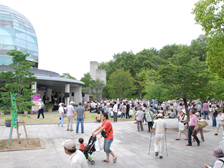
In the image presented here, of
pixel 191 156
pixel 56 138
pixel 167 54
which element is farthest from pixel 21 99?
pixel 167 54

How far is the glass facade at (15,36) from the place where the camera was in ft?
83.6

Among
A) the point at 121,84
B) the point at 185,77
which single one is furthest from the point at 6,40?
the point at 121,84

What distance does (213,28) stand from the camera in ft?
30.0

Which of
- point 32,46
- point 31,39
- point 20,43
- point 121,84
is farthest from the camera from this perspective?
point 121,84

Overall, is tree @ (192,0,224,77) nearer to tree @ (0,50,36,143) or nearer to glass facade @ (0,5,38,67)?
tree @ (0,50,36,143)

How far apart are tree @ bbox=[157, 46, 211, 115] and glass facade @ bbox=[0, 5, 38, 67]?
22993 mm

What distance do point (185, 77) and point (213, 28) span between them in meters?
3.26

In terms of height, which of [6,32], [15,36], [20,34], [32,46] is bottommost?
[32,46]

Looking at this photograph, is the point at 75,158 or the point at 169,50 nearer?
the point at 75,158

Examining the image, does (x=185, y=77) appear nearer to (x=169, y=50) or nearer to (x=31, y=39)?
(x=31, y=39)

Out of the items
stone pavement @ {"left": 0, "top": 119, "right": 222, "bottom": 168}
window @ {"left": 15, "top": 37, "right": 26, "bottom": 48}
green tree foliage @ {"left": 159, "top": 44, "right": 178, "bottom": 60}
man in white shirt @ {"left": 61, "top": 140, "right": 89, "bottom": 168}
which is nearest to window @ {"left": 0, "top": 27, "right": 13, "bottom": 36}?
window @ {"left": 15, "top": 37, "right": 26, "bottom": 48}

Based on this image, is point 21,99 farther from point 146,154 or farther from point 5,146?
point 146,154

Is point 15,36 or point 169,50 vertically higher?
point 169,50

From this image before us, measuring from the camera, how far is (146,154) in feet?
22.9
